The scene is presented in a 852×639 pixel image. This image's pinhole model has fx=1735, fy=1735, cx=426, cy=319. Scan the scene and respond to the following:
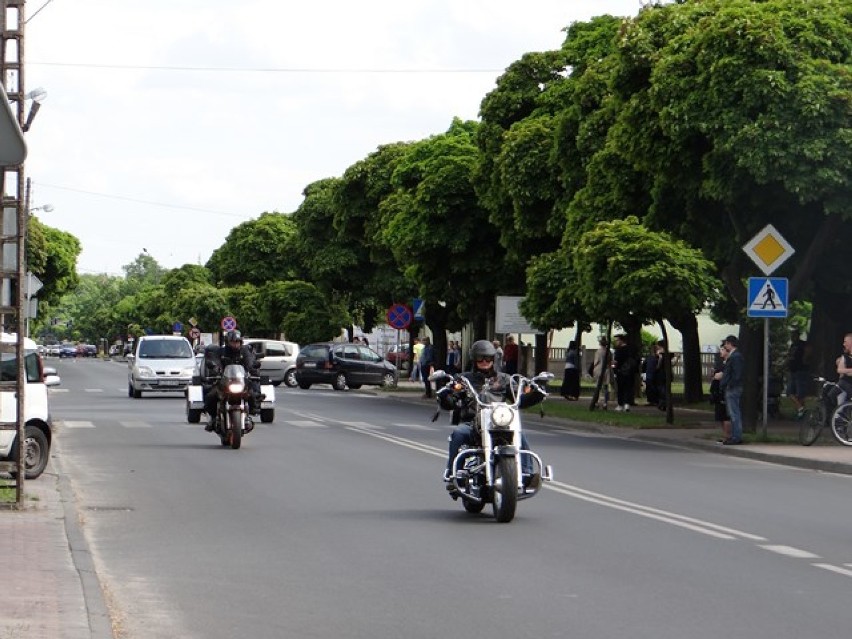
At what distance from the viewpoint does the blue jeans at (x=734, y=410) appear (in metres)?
26.6

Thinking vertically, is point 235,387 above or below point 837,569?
above

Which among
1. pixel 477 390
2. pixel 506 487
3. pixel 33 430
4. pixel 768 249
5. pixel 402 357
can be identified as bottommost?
pixel 506 487

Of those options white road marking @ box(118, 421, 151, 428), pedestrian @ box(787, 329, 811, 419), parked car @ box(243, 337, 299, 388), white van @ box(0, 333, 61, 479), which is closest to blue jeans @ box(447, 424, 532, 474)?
white van @ box(0, 333, 61, 479)

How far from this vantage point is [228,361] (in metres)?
25.8

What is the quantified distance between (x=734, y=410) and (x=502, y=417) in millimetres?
12861

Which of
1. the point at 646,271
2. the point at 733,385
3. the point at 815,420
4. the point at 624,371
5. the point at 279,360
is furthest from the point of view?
the point at 279,360

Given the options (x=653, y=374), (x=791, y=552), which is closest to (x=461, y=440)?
(x=791, y=552)

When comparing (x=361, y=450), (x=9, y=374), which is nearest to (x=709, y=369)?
(x=361, y=450)

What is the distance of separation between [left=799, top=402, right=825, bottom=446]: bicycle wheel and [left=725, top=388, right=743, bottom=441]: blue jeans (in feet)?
3.16

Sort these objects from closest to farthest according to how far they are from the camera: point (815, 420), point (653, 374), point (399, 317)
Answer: point (815, 420) < point (653, 374) < point (399, 317)

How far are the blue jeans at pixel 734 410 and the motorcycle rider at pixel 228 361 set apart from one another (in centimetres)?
725

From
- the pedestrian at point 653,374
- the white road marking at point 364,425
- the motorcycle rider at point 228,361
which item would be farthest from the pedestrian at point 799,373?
the motorcycle rider at point 228,361

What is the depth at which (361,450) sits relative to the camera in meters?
25.0

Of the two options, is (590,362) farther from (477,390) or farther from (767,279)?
(477,390)
